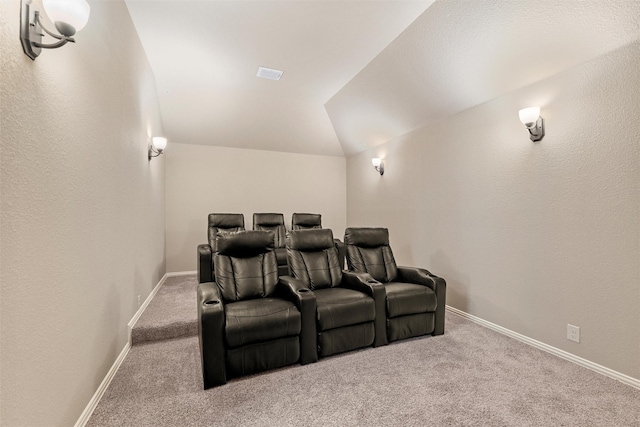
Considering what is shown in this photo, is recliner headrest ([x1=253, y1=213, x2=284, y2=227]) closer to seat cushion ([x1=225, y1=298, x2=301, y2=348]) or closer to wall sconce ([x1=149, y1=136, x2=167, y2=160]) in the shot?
wall sconce ([x1=149, y1=136, x2=167, y2=160])

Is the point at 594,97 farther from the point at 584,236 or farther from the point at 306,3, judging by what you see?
the point at 306,3

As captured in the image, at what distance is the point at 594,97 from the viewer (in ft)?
7.59

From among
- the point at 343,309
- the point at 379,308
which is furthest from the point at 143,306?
the point at 379,308

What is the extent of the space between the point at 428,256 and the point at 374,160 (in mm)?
1963

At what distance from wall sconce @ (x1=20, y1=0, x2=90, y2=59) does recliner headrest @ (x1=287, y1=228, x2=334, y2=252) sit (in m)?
2.30

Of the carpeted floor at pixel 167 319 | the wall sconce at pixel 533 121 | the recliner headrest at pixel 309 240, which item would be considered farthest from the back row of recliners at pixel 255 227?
the wall sconce at pixel 533 121

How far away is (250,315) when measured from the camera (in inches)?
88.5

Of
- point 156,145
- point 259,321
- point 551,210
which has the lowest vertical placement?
point 259,321

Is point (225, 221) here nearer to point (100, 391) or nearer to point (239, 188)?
point (239, 188)

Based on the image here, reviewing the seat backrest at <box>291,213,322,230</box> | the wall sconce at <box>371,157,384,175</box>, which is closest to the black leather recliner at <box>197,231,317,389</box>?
the seat backrest at <box>291,213,322,230</box>

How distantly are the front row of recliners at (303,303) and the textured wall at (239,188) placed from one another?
301 cm

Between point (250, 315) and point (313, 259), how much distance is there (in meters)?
1.04

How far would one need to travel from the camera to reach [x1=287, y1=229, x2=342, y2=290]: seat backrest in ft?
9.97

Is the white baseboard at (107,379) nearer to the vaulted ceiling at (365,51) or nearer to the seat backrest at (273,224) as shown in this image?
the seat backrest at (273,224)
